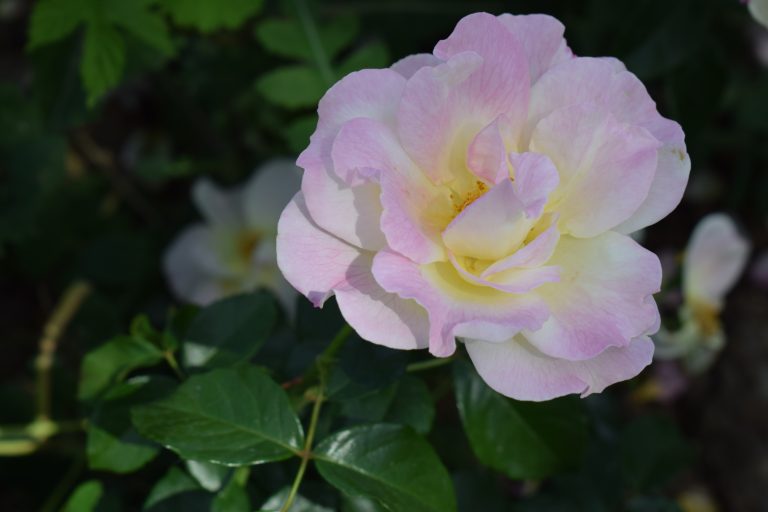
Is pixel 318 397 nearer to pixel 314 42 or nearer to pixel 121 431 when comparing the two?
pixel 121 431

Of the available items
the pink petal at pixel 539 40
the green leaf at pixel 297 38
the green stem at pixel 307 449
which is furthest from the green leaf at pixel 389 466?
the green leaf at pixel 297 38

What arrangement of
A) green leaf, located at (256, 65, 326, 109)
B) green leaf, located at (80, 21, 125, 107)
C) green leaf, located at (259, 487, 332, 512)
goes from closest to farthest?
green leaf, located at (259, 487, 332, 512) < green leaf, located at (80, 21, 125, 107) < green leaf, located at (256, 65, 326, 109)

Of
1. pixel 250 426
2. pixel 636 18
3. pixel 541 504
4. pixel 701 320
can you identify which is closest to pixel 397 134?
pixel 250 426

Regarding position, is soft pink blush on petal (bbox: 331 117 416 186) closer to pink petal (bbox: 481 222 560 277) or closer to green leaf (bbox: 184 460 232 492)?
pink petal (bbox: 481 222 560 277)

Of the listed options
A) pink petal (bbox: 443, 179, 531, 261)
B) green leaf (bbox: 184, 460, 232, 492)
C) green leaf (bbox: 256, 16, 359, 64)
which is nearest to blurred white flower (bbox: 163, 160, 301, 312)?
green leaf (bbox: 256, 16, 359, 64)

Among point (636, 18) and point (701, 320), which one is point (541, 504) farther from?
point (636, 18)

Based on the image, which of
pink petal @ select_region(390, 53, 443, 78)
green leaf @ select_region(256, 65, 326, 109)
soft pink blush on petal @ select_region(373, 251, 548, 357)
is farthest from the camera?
green leaf @ select_region(256, 65, 326, 109)

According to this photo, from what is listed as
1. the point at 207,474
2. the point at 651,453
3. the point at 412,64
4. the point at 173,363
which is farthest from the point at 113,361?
the point at 651,453
